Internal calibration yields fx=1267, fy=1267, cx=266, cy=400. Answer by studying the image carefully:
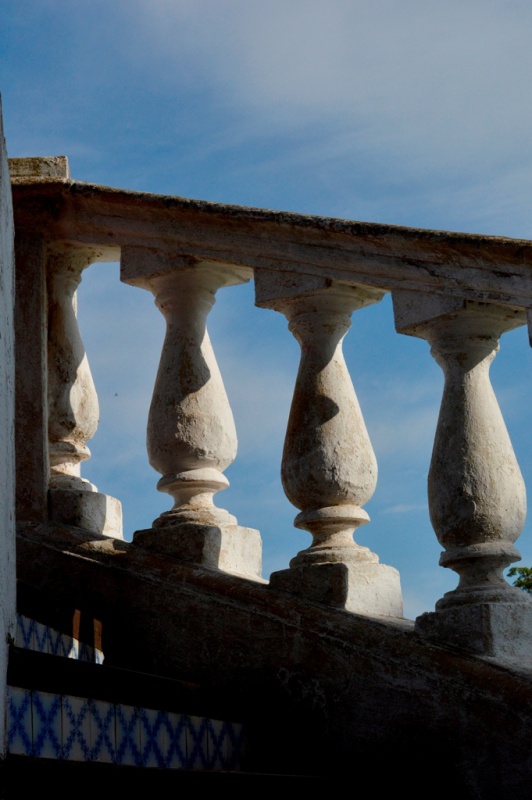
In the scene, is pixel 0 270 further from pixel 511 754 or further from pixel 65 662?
pixel 511 754

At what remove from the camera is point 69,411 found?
461 cm

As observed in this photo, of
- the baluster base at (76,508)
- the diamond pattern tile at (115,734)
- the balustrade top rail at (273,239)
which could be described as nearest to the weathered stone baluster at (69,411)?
the baluster base at (76,508)

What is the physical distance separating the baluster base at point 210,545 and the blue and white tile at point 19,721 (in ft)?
4.08

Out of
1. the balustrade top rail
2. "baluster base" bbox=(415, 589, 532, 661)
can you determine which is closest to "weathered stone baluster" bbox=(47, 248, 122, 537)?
the balustrade top rail

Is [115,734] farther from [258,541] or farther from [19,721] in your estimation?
[258,541]

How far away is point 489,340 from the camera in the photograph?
3.77m

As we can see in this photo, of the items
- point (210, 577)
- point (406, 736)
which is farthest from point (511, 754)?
point (210, 577)

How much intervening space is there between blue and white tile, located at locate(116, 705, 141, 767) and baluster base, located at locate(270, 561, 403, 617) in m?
0.75

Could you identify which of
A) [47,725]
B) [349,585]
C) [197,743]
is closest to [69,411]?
[349,585]

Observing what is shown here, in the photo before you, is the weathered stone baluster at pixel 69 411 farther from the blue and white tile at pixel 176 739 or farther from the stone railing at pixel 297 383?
the blue and white tile at pixel 176 739

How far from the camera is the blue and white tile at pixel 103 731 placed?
322cm

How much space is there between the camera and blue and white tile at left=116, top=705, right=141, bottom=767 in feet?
10.8

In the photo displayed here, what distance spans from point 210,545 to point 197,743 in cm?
78

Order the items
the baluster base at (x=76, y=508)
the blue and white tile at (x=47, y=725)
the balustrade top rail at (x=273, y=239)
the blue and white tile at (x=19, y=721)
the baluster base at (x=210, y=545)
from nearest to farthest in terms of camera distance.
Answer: the blue and white tile at (x=19, y=721) < the blue and white tile at (x=47, y=725) < the balustrade top rail at (x=273, y=239) < the baluster base at (x=210, y=545) < the baluster base at (x=76, y=508)
